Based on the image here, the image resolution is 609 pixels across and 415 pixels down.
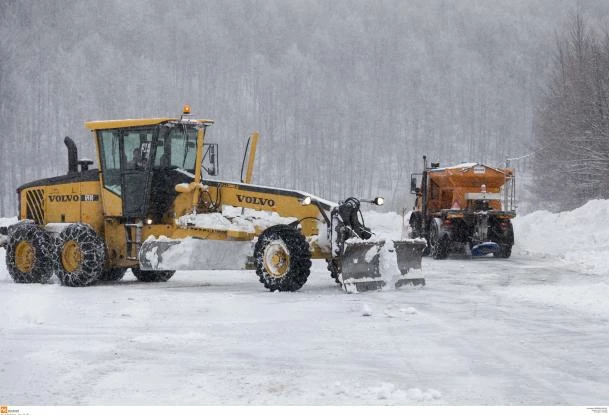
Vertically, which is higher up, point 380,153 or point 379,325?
point 380,153

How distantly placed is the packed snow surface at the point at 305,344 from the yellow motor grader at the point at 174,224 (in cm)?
47

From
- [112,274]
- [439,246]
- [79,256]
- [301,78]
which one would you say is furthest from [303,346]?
[301,78]

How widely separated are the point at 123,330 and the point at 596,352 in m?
4.67

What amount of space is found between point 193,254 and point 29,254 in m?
3.30

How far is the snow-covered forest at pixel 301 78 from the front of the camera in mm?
95125

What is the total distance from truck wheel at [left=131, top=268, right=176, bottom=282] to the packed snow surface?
2.85ft

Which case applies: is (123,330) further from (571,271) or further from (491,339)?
(571,271)

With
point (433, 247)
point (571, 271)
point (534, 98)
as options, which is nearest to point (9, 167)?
point (534, 98)

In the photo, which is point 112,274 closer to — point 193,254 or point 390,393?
point 193,254

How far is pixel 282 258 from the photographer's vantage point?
496 inches

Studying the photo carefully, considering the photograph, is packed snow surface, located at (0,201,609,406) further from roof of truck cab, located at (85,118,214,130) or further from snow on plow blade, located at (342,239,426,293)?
roof of truck cab, located at (85,118,214,130)

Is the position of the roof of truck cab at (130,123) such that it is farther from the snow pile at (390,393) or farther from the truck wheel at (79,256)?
the snow pile at (390,393)

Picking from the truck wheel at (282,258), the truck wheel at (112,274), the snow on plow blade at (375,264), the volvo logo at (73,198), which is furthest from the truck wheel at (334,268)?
the volvo logo at (73,198)

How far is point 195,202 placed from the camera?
1374cm
